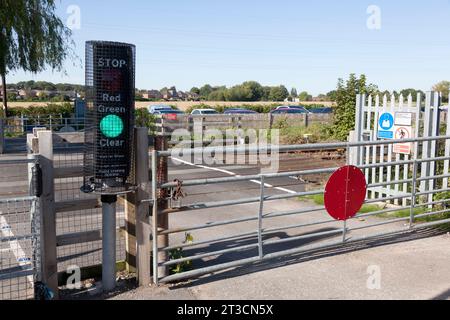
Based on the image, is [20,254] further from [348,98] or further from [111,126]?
[348,98]

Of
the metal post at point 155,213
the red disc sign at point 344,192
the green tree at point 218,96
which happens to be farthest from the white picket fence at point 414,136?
the green tree at point 218,96

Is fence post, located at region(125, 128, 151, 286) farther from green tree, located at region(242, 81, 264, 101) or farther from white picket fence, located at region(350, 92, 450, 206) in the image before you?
green tree, located at region(242, 81, 264, 101)

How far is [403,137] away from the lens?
9422mm

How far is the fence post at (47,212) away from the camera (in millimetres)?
4980

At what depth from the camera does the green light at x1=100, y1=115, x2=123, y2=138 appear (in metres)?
4.94

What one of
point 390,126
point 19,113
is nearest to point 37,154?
point 390,126

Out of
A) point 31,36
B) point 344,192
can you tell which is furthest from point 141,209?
point 31,36

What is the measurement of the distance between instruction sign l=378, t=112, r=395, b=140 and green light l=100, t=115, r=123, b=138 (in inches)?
247

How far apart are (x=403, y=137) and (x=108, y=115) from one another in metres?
6.37

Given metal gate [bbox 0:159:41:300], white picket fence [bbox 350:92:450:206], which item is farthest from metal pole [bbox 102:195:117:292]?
white picket fence [bbox 350:92:450:206]

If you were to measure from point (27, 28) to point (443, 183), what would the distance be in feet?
69.0

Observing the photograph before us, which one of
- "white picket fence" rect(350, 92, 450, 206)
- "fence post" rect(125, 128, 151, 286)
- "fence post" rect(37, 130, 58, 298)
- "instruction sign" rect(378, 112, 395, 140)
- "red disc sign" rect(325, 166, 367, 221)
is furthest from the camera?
"instruction sign" rect(378, 112, 395, 140)

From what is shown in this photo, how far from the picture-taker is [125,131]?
507 centimetres
